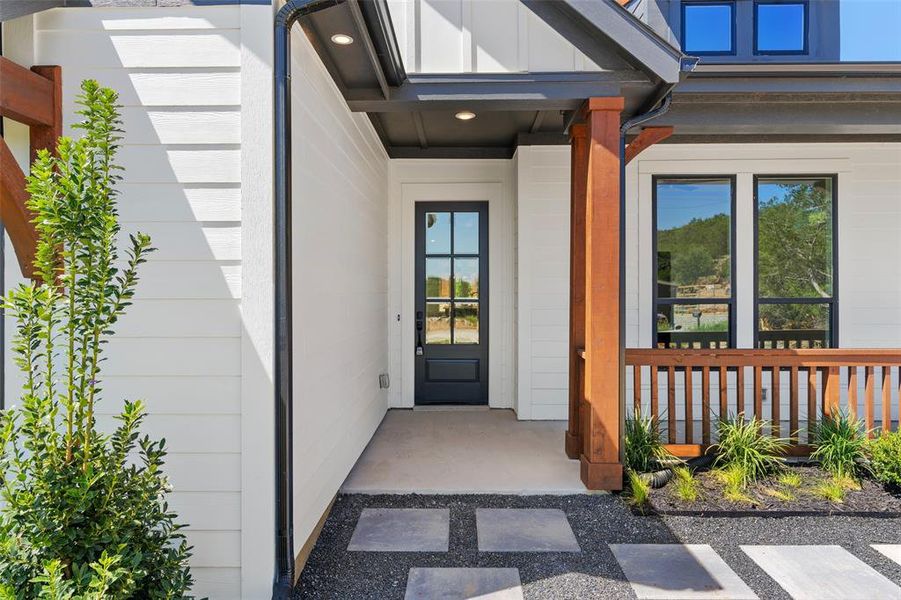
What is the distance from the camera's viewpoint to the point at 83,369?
1.62 metres

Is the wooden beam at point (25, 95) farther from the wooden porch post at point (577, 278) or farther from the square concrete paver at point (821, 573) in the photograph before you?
the square concrete paver at point (821, 573)

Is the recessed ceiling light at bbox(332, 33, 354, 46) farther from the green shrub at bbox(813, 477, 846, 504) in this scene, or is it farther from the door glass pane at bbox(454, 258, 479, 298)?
the green shrub at bbox(813, 477, 846, 504)

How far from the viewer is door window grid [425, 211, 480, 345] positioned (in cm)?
524

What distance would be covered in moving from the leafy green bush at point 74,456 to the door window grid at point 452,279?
368 cm

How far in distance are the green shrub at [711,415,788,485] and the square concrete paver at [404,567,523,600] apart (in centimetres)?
180

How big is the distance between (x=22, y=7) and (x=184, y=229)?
1.08m

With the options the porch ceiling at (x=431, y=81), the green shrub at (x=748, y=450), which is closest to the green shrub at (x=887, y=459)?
the green shrub at (x=748, y=450)

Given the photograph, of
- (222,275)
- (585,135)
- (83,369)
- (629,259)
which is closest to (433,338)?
(629,259)

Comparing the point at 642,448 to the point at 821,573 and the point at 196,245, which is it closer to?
the point at 821,573

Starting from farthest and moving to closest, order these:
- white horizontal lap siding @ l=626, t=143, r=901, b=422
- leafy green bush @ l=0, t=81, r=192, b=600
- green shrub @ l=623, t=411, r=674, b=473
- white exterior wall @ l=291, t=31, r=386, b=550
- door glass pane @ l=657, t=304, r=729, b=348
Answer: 1. door glass pane @ l=657, t=304, r=729, b=348
2. white horizontal lap siding @ l=626, t=143, r=901, b=422
3. green shrub @ l=623, t=411, r=674, b=473
4. white exterior wall @ l=291, t=31, r=386, b=550
5. leafy green bush @ l=0, t=81, r=192, b=600

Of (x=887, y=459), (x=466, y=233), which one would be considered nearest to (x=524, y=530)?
(x=887, y=459)

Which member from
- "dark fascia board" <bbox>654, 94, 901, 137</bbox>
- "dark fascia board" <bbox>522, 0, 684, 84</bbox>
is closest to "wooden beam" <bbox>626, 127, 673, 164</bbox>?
"dark fascia board" <bbox>654, 94, 901, 137</bbox>

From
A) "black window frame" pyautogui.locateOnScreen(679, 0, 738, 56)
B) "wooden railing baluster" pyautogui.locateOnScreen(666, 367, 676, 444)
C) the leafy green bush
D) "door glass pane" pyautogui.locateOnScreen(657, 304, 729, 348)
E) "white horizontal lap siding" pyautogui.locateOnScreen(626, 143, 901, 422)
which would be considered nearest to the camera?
the leafy green bush

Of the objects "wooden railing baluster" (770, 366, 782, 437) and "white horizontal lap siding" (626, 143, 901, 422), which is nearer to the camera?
"wooden railing baluster" (770, 366, 782, 437)
